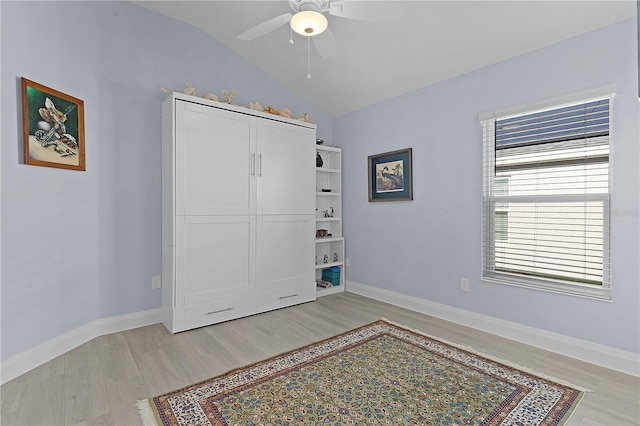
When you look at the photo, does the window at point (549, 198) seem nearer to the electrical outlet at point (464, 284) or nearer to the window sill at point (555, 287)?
the window sill at point (555, 287)

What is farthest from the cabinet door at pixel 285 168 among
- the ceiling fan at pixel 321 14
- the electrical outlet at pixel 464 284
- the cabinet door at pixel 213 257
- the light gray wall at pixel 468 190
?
the electrical outlet at pixel 464 284

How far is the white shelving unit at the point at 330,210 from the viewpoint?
430 cm

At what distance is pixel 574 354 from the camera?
2395 mm

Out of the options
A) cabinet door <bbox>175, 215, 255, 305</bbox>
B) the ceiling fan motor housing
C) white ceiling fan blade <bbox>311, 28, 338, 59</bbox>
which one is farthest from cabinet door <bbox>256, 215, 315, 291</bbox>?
the ceiling fan motor housing

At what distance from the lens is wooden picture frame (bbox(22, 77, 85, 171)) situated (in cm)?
222

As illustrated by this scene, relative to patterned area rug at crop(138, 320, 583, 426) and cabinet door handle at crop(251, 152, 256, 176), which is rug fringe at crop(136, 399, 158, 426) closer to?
patterned area rug at crop(138, 320, 583, 426)

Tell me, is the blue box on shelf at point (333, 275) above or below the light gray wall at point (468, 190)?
below

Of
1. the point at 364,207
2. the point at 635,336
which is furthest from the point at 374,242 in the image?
the point at 635,336

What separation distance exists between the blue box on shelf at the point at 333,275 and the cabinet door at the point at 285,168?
3.00 ft

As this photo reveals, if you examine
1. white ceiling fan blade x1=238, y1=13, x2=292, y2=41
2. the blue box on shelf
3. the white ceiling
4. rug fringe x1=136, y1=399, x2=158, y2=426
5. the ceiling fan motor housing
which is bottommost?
rug fringe x1=136, y1=399, x2=158, y2=426

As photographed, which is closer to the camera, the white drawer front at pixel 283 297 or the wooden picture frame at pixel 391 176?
the white drawer front at pixel 283 297

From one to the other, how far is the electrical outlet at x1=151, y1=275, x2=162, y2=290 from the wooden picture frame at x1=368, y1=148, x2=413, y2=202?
252cm

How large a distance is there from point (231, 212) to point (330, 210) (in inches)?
64.6

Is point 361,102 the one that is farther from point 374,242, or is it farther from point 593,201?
point 593,201
